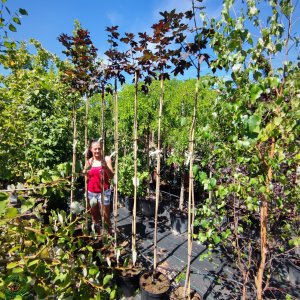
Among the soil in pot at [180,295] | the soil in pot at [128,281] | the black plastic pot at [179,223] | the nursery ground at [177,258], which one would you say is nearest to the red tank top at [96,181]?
the nursery ground at [177,258]

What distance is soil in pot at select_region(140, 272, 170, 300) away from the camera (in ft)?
10.0

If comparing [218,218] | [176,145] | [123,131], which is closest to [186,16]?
[218,218]

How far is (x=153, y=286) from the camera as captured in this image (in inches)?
126

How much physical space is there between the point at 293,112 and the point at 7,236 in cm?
158

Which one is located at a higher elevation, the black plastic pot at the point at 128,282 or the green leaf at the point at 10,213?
the green leaf at the point at 10,213

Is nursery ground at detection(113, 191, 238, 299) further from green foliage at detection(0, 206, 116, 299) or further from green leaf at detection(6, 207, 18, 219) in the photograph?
green leaf at detection(6, 207, 18, 219)

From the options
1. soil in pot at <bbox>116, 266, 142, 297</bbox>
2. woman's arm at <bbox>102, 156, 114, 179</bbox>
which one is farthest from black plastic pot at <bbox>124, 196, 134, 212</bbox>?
soil in pot at <bbox>116, 266, 142, 297</bbox>

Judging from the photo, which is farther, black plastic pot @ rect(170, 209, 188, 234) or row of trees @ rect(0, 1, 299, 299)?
black plastic pot @ rect(170, 209, 188, 234)

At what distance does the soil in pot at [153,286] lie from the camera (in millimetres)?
3062

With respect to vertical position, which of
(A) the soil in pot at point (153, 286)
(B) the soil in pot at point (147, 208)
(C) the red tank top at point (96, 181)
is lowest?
(B) the soil in pot at point (147, 208)

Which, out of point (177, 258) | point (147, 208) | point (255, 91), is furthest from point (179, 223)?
point (255, 91)

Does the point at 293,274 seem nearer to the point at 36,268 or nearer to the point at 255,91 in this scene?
the point at 255,91

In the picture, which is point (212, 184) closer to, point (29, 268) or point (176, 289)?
point (29, 268)

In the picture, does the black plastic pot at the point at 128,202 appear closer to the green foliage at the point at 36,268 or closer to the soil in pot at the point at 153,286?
the soil in pot at the point at 153,286
